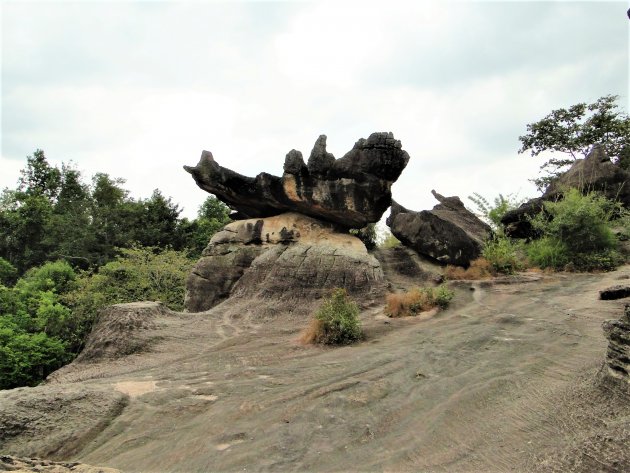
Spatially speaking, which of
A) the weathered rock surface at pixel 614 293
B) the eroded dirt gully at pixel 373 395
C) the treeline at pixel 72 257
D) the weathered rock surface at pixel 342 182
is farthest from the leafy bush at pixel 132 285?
the weathered rock surface at pixel 614 293

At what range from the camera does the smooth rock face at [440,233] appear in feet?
49.0

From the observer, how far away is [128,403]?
7215 mm

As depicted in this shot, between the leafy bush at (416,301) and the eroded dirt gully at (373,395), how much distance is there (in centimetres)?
52

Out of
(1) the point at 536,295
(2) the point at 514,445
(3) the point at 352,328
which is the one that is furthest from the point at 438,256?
(2) the point at 514,445

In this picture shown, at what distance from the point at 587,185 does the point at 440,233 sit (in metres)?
6.14

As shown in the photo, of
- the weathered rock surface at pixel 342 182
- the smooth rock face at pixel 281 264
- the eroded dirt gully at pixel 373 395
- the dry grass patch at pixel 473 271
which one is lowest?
the eroded dirt gully at pixel 373 395

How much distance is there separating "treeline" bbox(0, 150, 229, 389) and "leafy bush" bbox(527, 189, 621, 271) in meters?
14.8

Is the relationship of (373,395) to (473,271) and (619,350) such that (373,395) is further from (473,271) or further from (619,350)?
(473,271)

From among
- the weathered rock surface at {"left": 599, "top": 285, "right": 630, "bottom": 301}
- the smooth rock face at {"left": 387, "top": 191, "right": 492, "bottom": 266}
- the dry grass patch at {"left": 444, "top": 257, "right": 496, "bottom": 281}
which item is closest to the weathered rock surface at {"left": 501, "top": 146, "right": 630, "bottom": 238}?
the smooth rock face at {"left": 387, "top": 191, "right": 492, "bottom": 266}

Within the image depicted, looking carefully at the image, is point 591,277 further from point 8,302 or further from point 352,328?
point 8,302

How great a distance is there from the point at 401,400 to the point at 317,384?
1.42 metres

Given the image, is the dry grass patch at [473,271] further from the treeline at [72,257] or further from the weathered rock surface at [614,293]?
the treeline at [72,257]

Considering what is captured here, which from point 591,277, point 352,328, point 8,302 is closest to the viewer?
point 352,328

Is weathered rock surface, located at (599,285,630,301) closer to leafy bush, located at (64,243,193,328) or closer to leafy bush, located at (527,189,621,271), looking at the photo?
leafy bush, located at (527,189,621,271)
